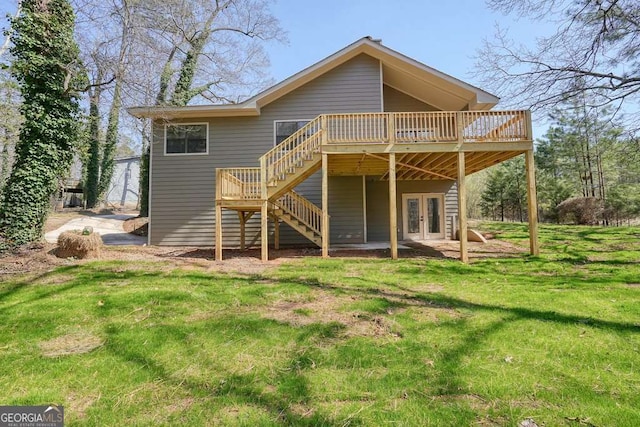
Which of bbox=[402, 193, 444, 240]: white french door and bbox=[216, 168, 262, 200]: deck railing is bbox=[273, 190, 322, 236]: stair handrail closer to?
bbox=[216, 168, 262, 200]: deck railing

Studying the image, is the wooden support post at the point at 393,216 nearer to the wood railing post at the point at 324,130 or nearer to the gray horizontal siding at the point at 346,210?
the wood railing post at the point at 324,130

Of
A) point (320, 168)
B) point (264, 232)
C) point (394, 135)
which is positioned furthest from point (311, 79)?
point (264, 232)

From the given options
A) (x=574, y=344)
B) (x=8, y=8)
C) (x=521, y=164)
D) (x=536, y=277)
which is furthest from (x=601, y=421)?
(x=521, y=164)

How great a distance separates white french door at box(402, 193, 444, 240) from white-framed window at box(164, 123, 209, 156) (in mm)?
8065

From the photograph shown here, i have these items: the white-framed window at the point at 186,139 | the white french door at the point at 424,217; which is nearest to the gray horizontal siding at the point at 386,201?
the white french door at the point at 424,217

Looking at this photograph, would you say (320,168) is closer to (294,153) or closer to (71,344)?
(294,153)

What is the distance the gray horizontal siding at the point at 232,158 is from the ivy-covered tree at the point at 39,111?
360 cm

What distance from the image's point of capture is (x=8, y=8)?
958 centimetres

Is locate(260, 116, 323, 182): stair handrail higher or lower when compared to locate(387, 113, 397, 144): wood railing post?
lower

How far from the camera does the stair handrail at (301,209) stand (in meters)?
9.80

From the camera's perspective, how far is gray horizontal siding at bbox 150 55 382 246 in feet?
38.7

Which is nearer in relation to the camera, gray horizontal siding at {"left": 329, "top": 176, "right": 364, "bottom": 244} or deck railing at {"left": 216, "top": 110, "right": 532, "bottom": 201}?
deck railing at {"left": 216, "top": 110, "right": 532, "bottom": 201}

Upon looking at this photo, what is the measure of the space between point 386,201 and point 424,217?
177 cm

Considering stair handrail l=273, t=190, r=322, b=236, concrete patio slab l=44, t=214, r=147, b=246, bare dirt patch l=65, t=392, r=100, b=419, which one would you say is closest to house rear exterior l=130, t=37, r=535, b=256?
stair handrail l=273, t=190, r=322, b=236
